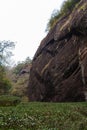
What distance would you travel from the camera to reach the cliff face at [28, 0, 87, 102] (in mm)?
35219

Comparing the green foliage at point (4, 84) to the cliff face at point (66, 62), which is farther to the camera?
the green foliage at point (4, 84)

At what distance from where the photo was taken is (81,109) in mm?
24438

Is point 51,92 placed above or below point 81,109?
above

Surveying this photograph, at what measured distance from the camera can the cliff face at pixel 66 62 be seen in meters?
35.2

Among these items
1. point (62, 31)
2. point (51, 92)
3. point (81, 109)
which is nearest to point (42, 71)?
point (51, 92)

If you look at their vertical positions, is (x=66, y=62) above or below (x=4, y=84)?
above

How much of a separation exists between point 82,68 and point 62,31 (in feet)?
19.4

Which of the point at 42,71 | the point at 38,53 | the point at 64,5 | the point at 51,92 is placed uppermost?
the point at 64,5

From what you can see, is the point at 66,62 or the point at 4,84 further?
the point at 4,84

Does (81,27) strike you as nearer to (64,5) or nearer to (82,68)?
(82,68)

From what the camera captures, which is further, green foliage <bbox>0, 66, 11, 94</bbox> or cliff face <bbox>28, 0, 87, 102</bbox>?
green foliage <bbox>0, 66, 11, 94</bbox>

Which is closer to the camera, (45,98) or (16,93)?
(45,98)

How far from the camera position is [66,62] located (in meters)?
36.3

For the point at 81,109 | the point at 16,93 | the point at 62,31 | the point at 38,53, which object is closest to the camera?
the point at 81,109
